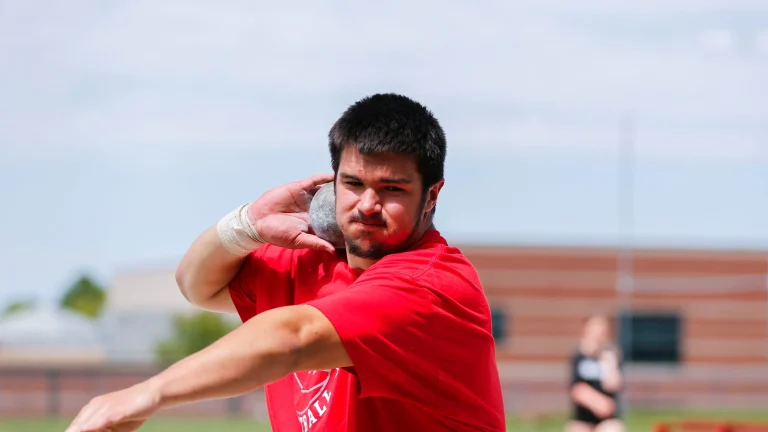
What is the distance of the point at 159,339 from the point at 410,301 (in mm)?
49143

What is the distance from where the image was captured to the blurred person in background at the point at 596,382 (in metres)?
12.8

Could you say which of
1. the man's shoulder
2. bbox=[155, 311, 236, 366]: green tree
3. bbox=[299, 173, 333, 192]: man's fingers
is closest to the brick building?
bbox=[155, 311, 236, 366]: green tree

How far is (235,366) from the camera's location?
2545mm

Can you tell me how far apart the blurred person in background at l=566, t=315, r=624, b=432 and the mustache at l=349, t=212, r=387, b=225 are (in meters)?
9.94

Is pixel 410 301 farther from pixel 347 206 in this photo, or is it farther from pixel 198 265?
pixel 198 265

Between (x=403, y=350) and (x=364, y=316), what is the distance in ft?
0.62

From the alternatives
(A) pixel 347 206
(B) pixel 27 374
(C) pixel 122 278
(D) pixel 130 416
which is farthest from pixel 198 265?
(C) pixel 122 278

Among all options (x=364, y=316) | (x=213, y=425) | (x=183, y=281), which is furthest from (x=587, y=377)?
(x=213, y=425)

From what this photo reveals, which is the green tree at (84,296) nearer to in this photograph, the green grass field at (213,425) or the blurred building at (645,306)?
the blurred building at (645,306)

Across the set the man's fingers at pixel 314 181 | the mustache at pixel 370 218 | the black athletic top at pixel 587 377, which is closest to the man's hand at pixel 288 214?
the man's fingers at pixel 314 181

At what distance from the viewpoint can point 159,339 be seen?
50.8m

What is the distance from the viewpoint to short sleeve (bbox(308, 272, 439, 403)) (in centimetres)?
283

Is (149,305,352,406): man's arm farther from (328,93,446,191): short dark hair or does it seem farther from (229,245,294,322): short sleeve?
(229,245,294,322): short sleeve

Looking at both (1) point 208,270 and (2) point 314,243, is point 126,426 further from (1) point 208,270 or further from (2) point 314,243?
(1) point 208,270
